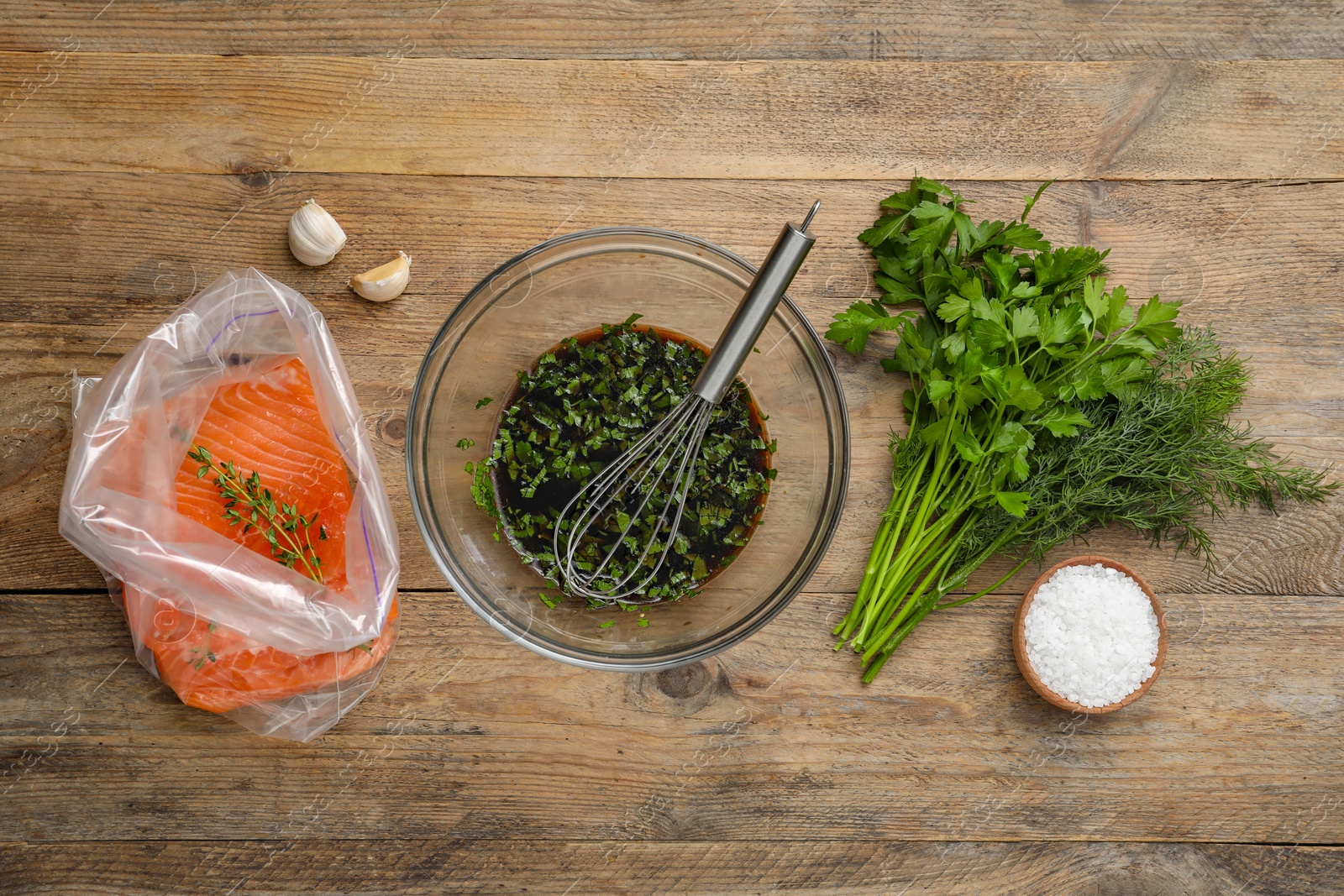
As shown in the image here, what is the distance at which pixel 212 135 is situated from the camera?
1156 millimetres

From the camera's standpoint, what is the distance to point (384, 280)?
43.8 inches

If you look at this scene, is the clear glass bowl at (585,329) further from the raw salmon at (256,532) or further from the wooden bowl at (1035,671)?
the wooden bowl at (1035,671)

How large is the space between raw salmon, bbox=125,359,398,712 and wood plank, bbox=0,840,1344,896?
0.90ft

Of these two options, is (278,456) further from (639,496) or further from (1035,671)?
(1035,671)

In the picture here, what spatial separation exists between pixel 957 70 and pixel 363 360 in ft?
3.30

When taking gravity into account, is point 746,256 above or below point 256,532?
above

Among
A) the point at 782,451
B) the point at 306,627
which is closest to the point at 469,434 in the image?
the point at 306,627

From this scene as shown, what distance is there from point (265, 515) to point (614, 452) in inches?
18.6

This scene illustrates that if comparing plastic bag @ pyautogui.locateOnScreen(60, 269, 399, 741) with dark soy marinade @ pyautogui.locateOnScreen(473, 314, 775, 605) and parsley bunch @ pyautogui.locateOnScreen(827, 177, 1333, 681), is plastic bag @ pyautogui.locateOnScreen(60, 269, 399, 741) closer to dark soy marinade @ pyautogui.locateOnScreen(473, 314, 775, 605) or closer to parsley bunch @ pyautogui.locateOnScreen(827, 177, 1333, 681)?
dark soy marinade @ pyautogui.locateOnScreen(473, 314, 775, 605)

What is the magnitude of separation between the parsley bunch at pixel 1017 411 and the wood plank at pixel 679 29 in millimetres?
261

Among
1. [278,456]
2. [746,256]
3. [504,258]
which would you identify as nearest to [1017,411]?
[746,256]

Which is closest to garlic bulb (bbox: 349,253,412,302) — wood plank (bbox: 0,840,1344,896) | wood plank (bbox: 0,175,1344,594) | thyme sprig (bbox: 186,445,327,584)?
wood plank (bbox: 0,175,1344,594)

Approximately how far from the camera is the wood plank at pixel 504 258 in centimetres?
114

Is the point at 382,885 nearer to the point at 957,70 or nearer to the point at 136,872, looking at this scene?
the point at 136,872
